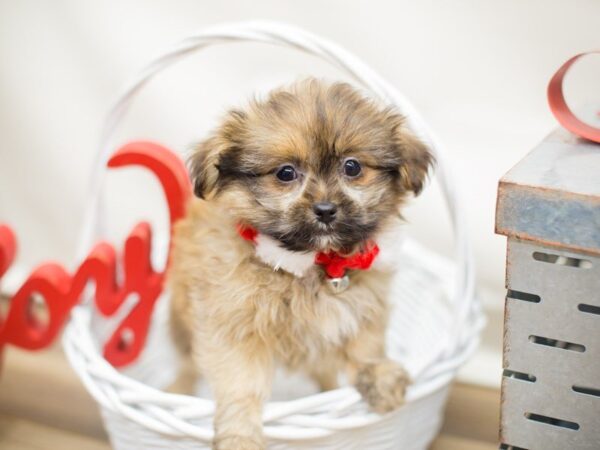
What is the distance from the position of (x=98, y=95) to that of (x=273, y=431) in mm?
1628

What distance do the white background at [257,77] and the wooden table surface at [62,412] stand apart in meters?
0.39

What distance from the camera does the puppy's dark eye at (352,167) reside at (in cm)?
158

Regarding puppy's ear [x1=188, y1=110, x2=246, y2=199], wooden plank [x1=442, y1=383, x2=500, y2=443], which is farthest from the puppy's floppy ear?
wooden plank [x1=442, y1=383, x2=500, y2=443]

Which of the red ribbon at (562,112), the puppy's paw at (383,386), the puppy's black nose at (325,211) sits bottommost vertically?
the puppy's paw at (383,386)

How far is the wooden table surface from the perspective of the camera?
7.58ft

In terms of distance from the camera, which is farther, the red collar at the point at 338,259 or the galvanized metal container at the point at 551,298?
the red collar at the point at 338,259

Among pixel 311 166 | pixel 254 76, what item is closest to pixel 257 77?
pixel 254 76

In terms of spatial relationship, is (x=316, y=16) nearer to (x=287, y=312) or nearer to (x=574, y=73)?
(x=574, y=73)

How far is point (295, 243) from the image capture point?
1.57 m

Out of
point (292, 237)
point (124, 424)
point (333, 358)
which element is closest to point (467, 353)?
point (333, 358)

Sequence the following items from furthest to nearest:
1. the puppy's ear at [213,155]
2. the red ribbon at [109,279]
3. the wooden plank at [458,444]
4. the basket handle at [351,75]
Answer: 1. the wooden plank at [458,444]
2. the red ribbon at [109,279]
3. the basket handle at [351,75]
4. the puppy's ear at [213,155]

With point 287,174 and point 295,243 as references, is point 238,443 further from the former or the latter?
point 287,174

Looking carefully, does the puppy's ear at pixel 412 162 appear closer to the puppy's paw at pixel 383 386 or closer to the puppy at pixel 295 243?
the puppy at pixel 295 243

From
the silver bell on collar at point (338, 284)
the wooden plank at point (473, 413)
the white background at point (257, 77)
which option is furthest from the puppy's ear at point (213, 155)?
the wooden plank at point (473, 413)
